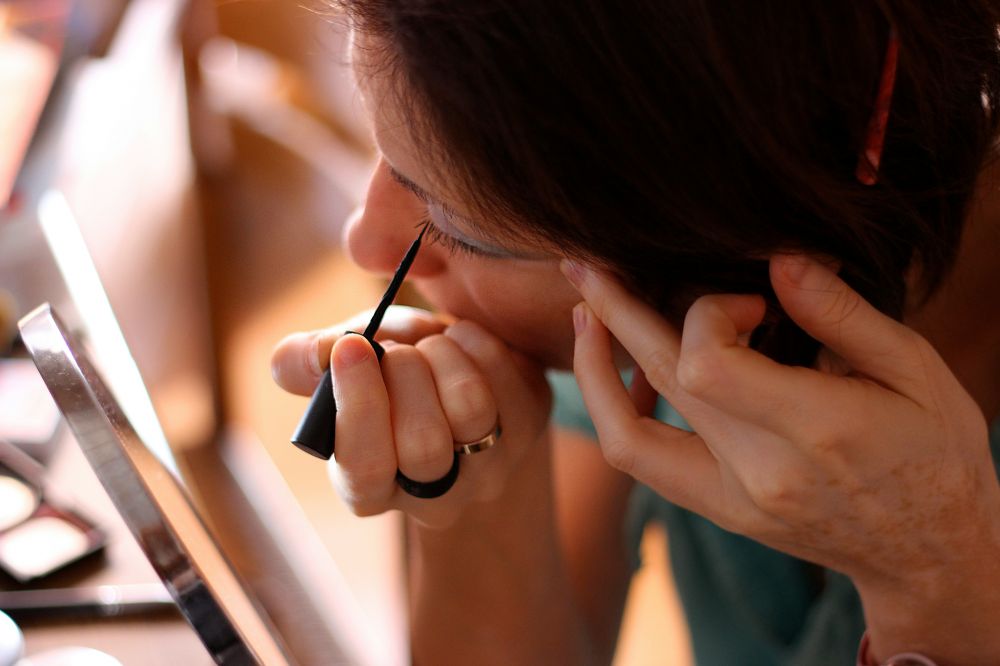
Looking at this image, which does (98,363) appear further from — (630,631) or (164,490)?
(630,631)

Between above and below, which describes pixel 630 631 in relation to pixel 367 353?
below

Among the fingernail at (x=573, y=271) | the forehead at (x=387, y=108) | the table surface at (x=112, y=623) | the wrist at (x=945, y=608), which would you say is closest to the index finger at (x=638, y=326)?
the fingernail at (x=573, y=271)

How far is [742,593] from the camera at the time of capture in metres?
0.96

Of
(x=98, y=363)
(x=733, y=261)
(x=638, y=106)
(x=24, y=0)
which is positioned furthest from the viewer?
(x=24, y=0)

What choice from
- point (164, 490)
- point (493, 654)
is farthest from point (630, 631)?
point (164, 490)

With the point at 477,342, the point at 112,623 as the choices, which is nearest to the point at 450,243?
the point at 477,342

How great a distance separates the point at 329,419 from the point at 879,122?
0.38 m

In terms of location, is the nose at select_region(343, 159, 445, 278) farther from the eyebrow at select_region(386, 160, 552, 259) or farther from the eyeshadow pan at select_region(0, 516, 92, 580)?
the eyeshadow pan at select_region(0, 516, 92, 580)

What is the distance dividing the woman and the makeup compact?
→ 181mm

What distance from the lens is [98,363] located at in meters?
0.71

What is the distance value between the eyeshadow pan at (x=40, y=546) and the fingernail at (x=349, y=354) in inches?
9.0

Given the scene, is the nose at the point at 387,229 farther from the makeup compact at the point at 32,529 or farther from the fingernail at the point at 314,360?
the makeup compact at the point at 32,529

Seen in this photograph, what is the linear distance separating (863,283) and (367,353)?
1.05 ft

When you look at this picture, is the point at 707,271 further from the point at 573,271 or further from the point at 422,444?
the point at 422,444
